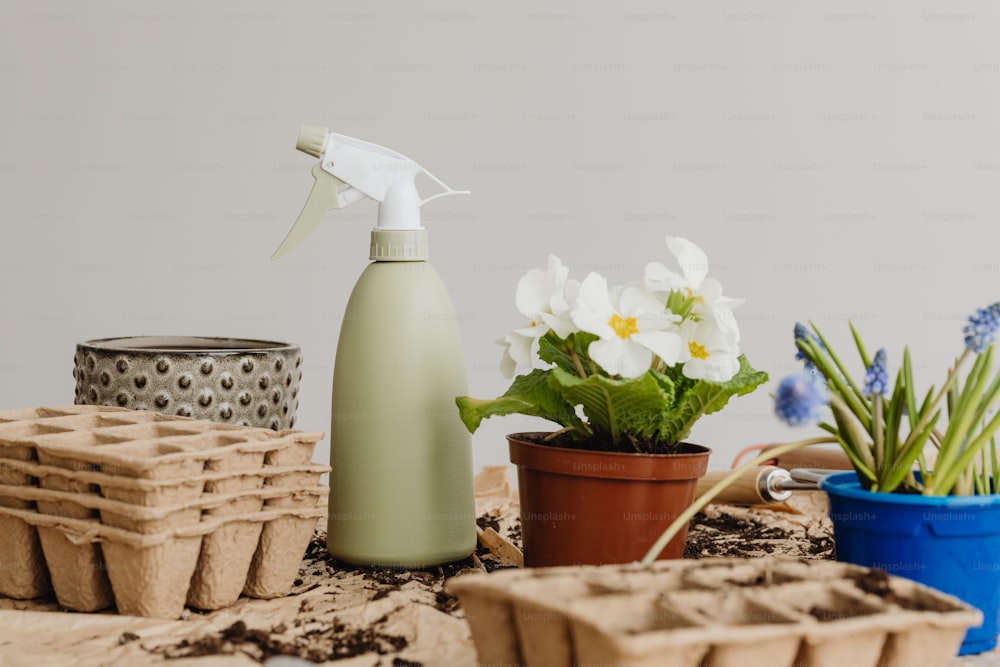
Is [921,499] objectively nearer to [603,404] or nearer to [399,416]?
[603,404]

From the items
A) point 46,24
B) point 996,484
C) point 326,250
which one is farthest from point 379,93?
point 996,484

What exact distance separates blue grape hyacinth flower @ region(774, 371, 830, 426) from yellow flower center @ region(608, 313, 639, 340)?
19 cm

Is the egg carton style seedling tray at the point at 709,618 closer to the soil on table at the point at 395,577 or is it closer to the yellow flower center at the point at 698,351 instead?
the soil on table at the point at 395,577

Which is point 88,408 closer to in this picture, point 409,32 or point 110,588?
point 110,588

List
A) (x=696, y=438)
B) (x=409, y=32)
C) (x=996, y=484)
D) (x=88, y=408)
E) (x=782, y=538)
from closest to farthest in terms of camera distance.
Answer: (x=996, y=484) < (x=88, y=408) < (x=782, y=538) < (x=409, y=32) < (x=696, y=438)

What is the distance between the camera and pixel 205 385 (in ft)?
3.12

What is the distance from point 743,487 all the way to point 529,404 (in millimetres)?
452

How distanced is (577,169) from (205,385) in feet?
4.48

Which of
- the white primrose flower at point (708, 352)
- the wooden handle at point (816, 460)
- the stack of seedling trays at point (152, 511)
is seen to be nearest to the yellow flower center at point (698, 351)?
the white primrose flower at point (708, 352)

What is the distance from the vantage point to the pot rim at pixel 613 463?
2.73 feet

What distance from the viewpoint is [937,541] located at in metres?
0.73

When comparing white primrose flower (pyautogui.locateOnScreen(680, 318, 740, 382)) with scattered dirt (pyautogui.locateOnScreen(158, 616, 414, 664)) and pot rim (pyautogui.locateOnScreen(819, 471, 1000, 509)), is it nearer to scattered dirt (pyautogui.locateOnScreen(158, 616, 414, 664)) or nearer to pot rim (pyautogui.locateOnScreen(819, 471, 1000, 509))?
pot rim (pyautogui.locateOnScreen(819, 471, 1000, 509))

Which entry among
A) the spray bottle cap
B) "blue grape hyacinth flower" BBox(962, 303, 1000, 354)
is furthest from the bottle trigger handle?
"blue grape hyacinth flower" BBox(962, 303, 1000, 354)

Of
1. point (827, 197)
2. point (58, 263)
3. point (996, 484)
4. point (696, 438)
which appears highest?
point (827, 197)
